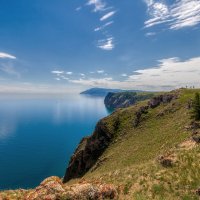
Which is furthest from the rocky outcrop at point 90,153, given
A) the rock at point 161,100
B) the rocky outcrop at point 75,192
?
the rocky outcrop at point 75,192

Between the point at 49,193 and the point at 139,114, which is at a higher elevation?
the point at 49,193

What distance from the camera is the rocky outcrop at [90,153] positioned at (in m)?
91.4

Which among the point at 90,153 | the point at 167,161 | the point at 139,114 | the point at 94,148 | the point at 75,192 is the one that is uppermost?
the point at 75,192

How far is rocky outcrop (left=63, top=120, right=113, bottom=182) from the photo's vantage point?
9141 cm

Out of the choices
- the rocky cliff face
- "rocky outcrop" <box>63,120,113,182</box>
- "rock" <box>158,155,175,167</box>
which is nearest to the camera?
"rock" <box>158,155,175,167</box>

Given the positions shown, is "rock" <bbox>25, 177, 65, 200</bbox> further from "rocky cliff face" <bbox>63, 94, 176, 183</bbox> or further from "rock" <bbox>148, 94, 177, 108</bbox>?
"rock" <bbox>148, 94, 177, 108</bbox>

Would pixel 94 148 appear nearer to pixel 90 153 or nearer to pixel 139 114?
pixel 90 153

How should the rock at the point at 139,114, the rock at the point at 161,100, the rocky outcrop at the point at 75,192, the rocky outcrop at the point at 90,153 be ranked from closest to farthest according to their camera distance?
the rocky outcrop at the point at 75,192, the rocky outcrop at the point at 90,153, the rock at the point at 139,114, the rock at the point at 161,100

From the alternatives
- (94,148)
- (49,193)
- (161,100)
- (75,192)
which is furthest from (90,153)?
(49,193)

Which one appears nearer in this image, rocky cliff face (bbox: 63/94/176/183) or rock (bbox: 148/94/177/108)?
rocky cliff face (bbox: 63/94/176/183)

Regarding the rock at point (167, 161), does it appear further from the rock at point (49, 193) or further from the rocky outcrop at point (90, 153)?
the rocky outcrop at point (90, 153)

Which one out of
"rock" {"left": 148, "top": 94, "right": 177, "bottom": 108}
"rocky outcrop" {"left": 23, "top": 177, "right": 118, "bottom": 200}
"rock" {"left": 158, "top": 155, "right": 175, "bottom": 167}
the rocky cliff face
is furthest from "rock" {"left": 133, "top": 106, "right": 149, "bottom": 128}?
"rocky outcrop" {"left": 23, "top": 177, "right": 118, "bottom": 200}

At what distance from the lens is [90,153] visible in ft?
311

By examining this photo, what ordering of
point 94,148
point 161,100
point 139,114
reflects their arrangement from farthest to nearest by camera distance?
1. point 161,100
2. point 139,114
3. point 94,148
